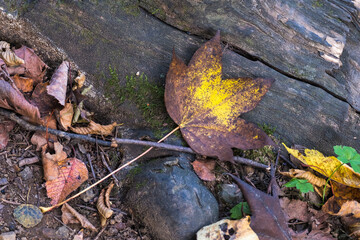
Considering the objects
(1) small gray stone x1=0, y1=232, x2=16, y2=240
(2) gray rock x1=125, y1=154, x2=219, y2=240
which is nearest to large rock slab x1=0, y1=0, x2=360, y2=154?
(2) gray rock x1=125, y1=154, x2=219, y2=240

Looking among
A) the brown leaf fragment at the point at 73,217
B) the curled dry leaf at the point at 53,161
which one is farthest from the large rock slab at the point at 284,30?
the brown leaf fragment at the point at 73,217

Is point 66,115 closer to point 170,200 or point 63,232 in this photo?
point 63,232

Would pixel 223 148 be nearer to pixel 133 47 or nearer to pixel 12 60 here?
pixel 133 47

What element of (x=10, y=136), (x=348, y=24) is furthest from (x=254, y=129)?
(x=10, y=136)

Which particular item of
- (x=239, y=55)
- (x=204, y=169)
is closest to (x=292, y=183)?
(x=204, y=169)

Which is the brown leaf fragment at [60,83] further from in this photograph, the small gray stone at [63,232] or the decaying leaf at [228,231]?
the decaying leaf at [228,231]

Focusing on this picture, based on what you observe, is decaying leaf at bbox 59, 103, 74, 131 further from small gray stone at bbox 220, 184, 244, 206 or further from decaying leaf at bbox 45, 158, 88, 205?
small gray stone at bbox 220, 184, 244, 206
